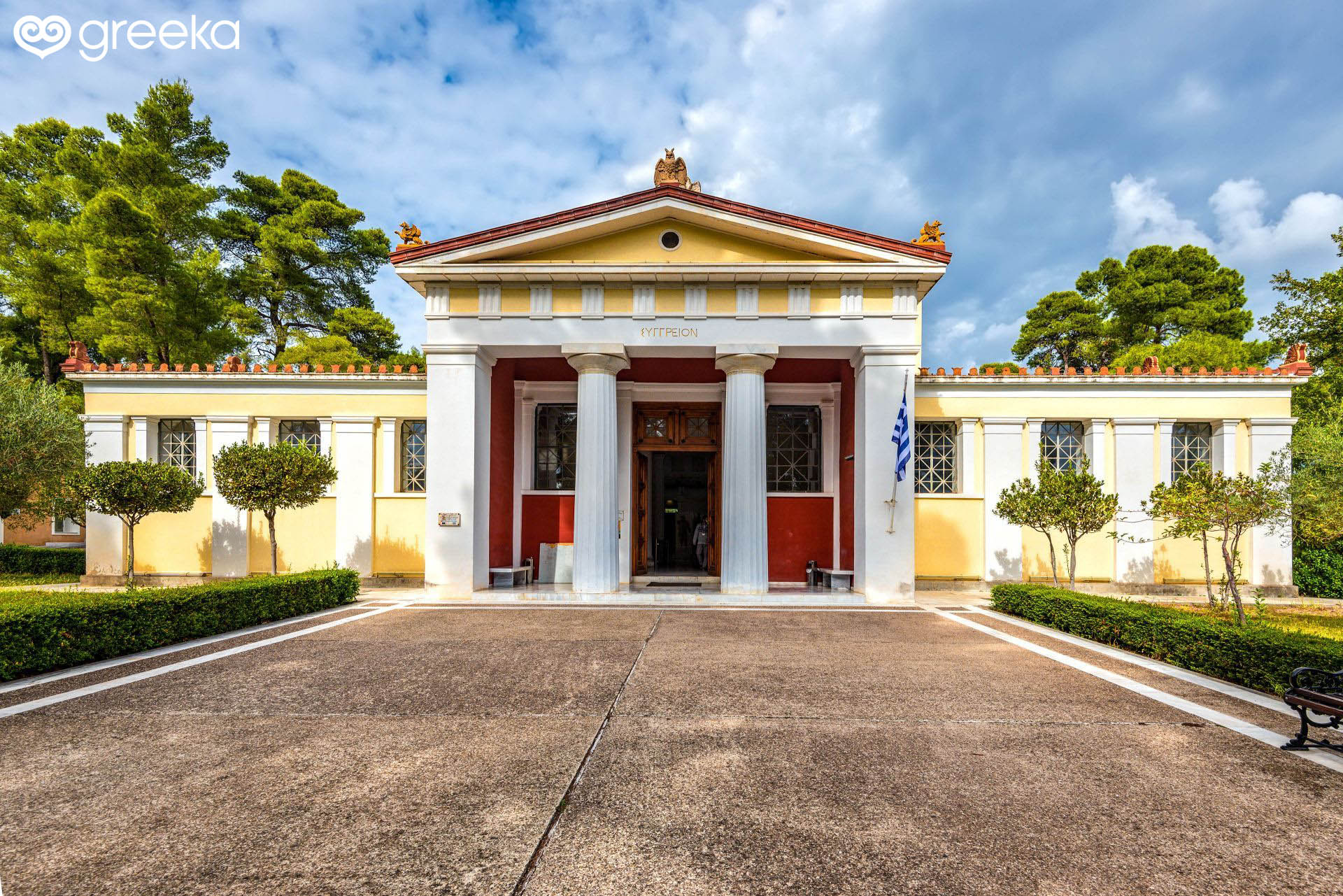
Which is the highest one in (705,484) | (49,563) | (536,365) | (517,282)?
(517,282)

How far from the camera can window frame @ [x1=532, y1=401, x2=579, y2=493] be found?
14.1m

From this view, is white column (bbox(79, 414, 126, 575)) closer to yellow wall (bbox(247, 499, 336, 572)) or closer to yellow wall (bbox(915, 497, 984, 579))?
yellow wall (bbox(247, 499, 336, 572))

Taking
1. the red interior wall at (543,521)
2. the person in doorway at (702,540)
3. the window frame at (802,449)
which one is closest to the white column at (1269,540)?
the window frame at (802,449)

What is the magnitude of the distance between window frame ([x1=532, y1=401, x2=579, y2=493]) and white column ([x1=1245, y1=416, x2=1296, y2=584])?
1550 centimetres

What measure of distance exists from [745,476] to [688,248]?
474 centimetres

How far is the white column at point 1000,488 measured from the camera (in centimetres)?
1311

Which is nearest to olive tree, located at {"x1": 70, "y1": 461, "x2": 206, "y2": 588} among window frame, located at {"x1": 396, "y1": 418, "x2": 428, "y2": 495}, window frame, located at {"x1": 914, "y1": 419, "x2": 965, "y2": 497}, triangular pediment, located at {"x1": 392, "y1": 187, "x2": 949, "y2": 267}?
window frame, located at {"x1": 396, "y1": 418, "x2": 428, "y2": 495}

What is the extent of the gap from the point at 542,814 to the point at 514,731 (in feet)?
4.43

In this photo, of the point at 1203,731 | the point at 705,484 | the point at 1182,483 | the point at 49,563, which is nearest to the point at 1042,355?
the point at 705,484

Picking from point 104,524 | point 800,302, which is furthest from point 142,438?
point 800,302

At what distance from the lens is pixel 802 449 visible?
14211mm

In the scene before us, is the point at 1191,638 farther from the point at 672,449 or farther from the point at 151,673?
the point at 151,673

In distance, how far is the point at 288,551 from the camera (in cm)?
1366

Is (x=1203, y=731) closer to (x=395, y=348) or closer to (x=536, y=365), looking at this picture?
(x=536, y=365)
